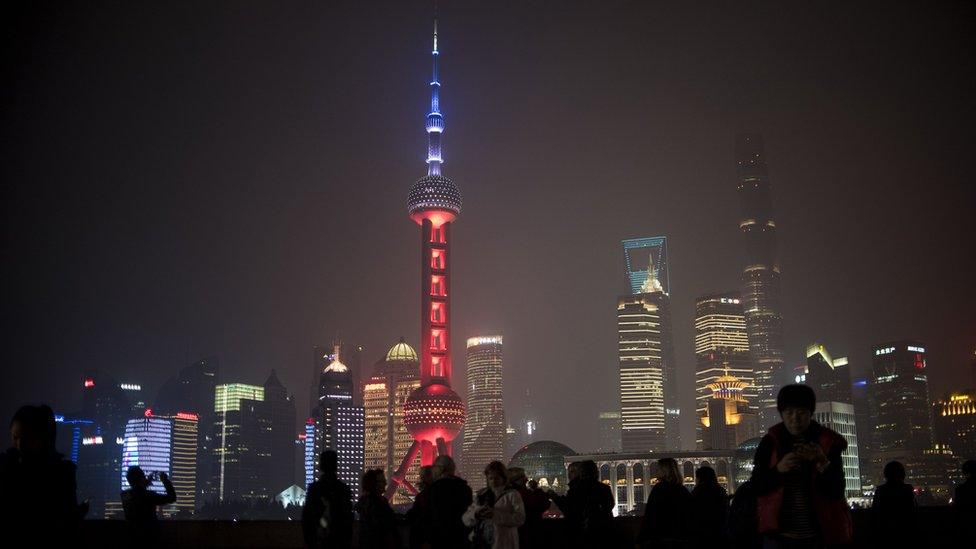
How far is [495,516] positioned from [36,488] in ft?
17.4

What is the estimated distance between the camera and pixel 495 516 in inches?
444

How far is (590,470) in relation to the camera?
12992mm

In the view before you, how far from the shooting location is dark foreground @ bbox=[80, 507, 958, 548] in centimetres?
1777

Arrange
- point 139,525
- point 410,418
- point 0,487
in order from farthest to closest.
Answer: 1. point 410,418
2. point 139,525
3. point 0,487

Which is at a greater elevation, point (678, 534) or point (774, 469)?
point (774, 469)

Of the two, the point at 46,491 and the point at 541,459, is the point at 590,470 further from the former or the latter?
the point at 541,459

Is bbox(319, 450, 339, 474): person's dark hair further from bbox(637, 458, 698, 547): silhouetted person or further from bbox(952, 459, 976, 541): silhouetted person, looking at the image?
bbox(952, 459, 976, 541): silhouetted person

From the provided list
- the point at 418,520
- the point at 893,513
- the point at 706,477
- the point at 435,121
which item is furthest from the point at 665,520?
the point at 435,121

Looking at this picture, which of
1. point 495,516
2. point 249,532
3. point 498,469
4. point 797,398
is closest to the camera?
point 797,398

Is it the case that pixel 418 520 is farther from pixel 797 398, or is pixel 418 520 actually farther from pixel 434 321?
pixel 434 321

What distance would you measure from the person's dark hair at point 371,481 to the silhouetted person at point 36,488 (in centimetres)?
608

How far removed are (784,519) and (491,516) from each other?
4099mm

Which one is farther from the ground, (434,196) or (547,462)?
(434,196)

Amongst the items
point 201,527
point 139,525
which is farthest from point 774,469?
point 201,527
